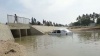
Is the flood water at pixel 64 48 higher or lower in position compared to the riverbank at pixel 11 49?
lower

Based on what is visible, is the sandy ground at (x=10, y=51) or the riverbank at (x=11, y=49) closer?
the sandy ground at (x=10, y=51)

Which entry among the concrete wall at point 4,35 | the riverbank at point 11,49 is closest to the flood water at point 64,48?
the riverbank at point 11,49

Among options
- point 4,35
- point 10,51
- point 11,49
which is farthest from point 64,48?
point 4,35

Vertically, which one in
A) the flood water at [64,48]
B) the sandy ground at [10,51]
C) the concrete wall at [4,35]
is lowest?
the flood water at [64,48]

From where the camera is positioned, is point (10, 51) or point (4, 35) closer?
point (10, 51)

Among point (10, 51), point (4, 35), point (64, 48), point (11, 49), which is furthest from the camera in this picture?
point (4, 35)

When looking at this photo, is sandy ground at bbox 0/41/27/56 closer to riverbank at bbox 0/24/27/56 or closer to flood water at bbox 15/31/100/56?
riverbank at bbox 0/24/27/56

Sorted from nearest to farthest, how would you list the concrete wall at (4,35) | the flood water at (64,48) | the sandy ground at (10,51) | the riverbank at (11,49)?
the sandy ground at (10,51)
the riverbank at (11,49)
the flood water at (64,48)
the concrete wall at (4,35)

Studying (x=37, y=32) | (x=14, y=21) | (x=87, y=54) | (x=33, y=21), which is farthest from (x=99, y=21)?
(x=87, y=54)

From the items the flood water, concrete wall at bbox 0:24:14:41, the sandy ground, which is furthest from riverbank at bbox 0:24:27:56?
the flood water

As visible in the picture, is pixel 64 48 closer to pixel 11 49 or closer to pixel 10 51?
pixel 11 49

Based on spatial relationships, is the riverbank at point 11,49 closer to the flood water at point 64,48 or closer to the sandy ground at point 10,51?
the sandy ground at point 10,51

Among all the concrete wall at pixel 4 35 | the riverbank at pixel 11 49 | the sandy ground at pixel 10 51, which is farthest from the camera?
the concrete wall at pixel 4 35

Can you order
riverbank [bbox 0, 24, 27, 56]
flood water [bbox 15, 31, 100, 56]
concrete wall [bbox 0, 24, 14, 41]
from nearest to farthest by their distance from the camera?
riverbank [bbox 0, 24, 27, 56] → flood water [bbox 15, 31, 100, 56] → concrete wall [bbox 0, 24, 14, 41]
